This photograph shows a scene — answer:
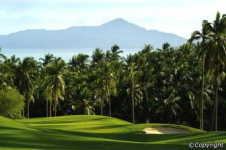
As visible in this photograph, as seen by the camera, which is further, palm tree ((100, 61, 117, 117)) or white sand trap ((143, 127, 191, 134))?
palm tree ((100, 61, 117, 117))

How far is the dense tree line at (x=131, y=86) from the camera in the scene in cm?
7781

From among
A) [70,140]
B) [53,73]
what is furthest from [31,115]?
[70,140]

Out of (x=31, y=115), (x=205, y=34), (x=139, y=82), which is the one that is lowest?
(x=31, y=115)

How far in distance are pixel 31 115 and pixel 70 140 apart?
79.3 m

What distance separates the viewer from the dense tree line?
3063 inches

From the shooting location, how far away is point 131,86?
8262 cm

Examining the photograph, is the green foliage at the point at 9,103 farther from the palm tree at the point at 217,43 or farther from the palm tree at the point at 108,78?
the palm tree at the point at 217,43

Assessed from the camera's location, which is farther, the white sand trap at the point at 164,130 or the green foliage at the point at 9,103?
the green foliage at the point at 9,103

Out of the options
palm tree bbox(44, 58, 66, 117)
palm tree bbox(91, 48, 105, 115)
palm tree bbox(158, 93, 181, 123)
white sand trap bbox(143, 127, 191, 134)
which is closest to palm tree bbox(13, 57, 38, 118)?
palm tree bbox(44, 58, 66, 117)

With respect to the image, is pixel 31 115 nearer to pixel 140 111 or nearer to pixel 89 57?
pixel 89 57

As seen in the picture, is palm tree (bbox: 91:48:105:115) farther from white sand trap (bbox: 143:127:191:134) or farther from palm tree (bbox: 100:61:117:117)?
white sand trap (bbox: 143:127:191:134)

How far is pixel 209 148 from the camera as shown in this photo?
82.8 feet

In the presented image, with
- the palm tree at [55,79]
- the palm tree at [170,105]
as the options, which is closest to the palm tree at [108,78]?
the palm tree at [55,79]

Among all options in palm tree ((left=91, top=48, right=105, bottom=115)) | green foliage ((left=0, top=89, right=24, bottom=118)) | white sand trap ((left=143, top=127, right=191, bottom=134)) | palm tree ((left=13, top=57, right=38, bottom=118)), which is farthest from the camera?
palm tree ((left=91, top=48, right=105, bottom=115))
